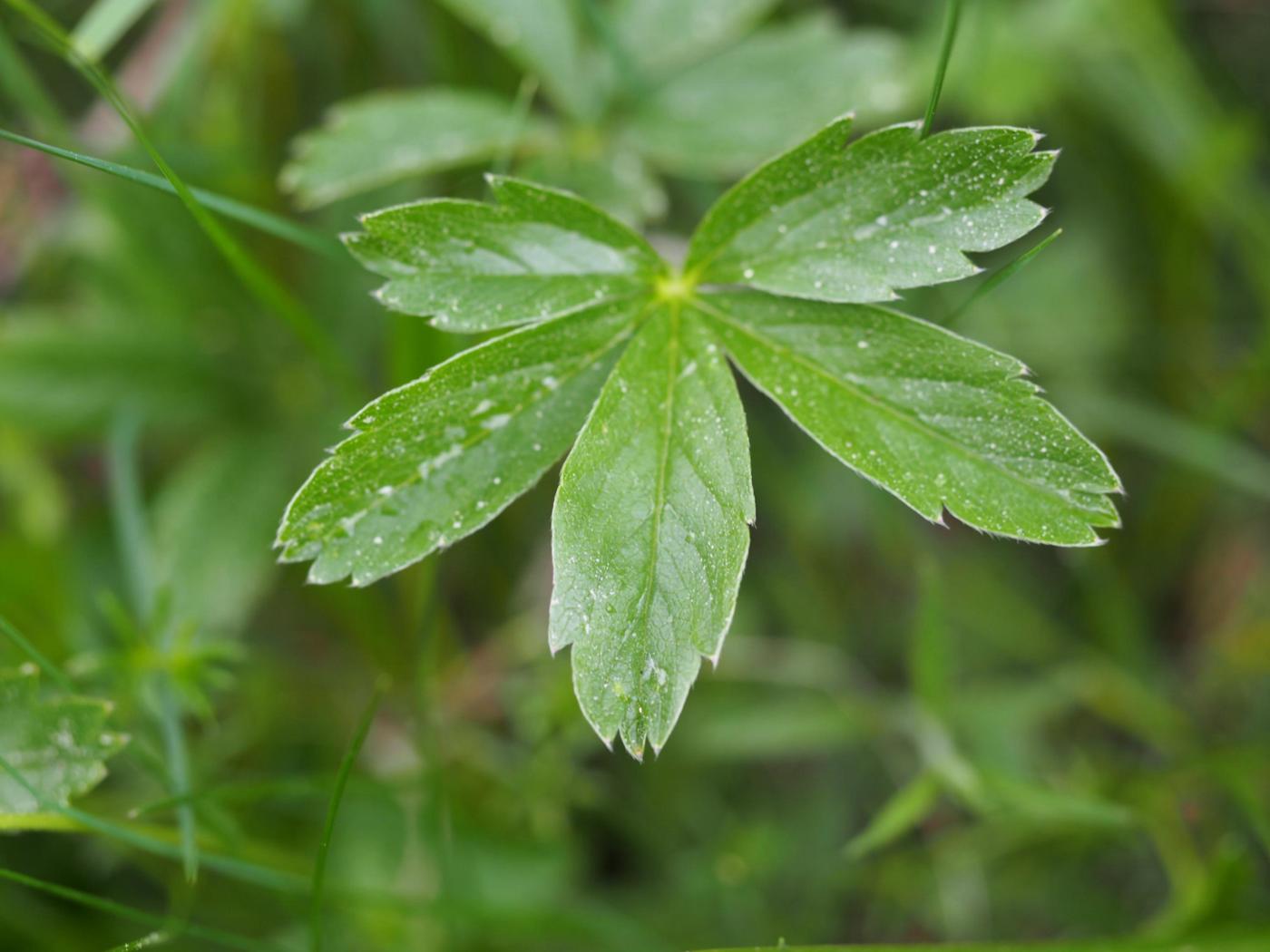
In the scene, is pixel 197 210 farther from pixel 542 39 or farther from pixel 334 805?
pixel 542 39

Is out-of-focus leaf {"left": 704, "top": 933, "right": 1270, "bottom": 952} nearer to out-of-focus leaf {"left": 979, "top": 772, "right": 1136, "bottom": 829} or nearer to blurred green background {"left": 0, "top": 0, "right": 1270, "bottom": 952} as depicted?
blurred green background {"left": 0, "top": 0, "right": 1270, "bottom": 952}

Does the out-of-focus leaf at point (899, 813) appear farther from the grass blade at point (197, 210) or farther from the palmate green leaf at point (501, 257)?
the grass blade at point (197, 210)

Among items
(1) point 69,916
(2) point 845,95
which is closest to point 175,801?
(1) point 69,916

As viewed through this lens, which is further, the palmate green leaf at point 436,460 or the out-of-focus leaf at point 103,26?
the out-of-focus leaf at point 103,26

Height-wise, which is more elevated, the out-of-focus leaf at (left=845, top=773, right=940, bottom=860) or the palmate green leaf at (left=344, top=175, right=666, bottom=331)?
the palmate green leaf at (left=344, top=175, right=666, bottom=331)

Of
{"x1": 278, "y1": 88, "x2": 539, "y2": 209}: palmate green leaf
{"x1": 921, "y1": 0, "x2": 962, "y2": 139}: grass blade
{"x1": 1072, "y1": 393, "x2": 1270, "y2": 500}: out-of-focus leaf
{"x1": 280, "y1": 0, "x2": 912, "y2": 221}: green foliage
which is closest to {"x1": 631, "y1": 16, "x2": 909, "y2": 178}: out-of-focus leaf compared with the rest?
{"x1": 280, "y1": 0, "x2": 912, "y2": 221}: green foliage

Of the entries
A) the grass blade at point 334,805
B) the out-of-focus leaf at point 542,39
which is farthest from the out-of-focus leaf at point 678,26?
the grass blade at point 334,805

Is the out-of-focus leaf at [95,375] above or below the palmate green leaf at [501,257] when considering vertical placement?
above
